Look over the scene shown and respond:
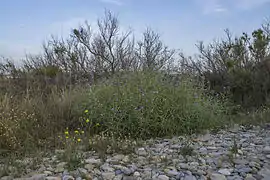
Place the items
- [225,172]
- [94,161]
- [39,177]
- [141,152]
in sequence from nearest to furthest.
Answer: [39,177], [225,172], [94,161], [141,152]

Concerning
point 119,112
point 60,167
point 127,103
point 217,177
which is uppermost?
point 127,103

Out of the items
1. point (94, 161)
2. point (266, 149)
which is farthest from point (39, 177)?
point (266, 149)

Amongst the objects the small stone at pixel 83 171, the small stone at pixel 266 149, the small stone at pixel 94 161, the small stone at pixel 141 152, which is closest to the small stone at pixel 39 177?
the small stone at pixel 83 171

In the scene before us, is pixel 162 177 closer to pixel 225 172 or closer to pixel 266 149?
pixel 225 172

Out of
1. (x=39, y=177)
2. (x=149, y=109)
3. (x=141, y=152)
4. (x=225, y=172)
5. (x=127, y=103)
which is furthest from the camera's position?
(x=127, y=103)

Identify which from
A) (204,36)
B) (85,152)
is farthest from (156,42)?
(85,152)

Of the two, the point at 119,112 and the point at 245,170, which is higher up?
the point at 119,112

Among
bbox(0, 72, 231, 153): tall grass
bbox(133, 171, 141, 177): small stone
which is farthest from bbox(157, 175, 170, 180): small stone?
bbox(0, 72, 231, 153): tall grass

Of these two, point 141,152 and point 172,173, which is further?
point 141,152

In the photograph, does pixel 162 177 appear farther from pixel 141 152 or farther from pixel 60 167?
pixel 60 167

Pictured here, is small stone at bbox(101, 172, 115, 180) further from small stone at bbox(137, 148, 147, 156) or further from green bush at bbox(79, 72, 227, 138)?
green bush at bbox(79, 72, 227, 138)

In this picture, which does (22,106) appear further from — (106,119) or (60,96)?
(106,119)


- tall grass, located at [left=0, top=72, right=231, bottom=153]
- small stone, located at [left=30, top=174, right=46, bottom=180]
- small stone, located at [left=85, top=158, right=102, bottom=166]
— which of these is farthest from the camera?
tall grass, located at [left=0, top=72, right=231, bottom=153]

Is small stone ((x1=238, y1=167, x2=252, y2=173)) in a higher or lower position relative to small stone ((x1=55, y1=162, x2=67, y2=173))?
lower
